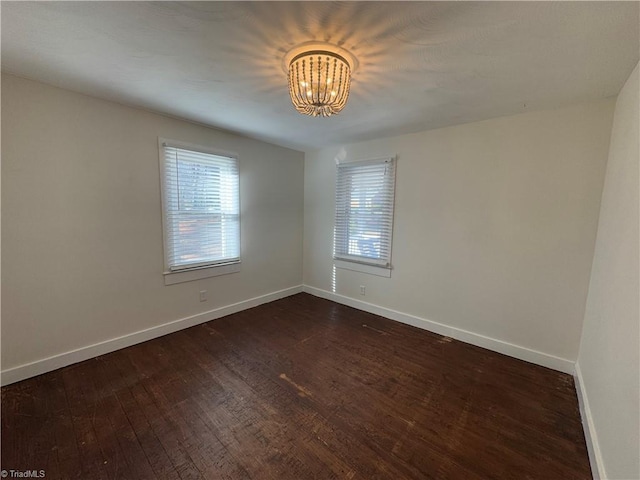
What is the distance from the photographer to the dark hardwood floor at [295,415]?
146cm

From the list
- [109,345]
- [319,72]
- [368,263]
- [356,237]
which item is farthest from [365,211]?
[109,345]

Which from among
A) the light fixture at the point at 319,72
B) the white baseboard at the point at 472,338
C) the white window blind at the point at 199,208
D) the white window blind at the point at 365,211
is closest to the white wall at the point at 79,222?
the white window blind at the point at 199,208

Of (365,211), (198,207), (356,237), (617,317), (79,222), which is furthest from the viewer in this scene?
(356,237)

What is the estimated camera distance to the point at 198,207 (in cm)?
308

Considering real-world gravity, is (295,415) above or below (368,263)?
below

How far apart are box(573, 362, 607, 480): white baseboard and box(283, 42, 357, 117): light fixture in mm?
2521

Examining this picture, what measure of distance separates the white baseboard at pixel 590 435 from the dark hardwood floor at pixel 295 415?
0.17ft

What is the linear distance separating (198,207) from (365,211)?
2147 millimetres

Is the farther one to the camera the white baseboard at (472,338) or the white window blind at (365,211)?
the white window blind at (365,211)

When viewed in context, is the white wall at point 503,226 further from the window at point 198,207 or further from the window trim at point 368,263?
the window at point 198,207

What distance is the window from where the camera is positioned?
285 centimetres

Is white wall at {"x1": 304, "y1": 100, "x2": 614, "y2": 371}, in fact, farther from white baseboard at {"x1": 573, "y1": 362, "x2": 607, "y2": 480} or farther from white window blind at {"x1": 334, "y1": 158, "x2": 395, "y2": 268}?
white baseboard at {"x1": 573, "y1": 362, "x2": 607, "y2": 480}

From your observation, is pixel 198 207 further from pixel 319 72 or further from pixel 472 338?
pixel 472 338

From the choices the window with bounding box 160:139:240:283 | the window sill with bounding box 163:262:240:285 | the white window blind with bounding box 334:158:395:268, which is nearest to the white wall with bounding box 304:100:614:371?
the white window blind with bounding box 334:158:395:268
